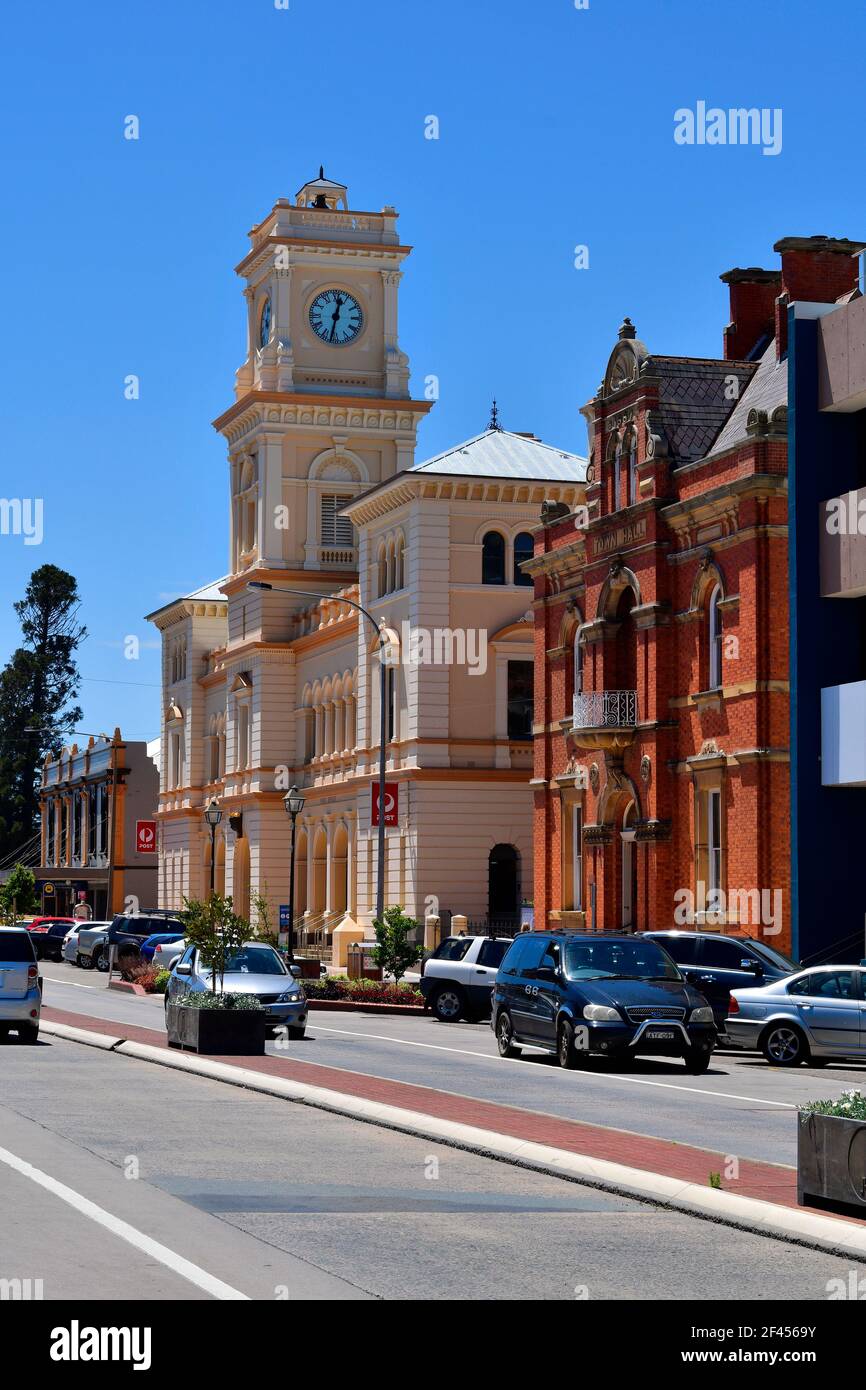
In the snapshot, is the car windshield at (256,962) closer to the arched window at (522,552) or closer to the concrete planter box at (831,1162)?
the concrete planter box at (831,1162)

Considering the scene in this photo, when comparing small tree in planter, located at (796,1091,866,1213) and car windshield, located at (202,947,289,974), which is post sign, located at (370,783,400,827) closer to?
car windshield, located at (202,947,289,974)

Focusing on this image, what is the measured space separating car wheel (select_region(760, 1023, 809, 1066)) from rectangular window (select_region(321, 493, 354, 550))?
162 ft

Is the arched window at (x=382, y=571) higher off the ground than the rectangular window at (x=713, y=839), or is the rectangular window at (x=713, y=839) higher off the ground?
the arched window at (x=382, y=571)

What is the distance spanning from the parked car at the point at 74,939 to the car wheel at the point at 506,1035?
41.6 meters

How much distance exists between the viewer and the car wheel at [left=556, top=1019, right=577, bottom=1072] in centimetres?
2522

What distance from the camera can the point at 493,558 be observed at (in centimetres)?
6234

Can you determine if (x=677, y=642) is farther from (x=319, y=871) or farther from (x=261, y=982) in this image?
(x=319, y=871)

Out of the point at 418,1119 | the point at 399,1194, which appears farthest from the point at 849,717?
the point at 399,1194

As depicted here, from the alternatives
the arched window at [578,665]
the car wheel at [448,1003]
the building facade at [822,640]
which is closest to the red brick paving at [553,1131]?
the car wheel at [448,1003]

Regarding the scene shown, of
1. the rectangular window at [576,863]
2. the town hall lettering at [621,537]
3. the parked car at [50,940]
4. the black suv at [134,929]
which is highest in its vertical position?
the town hall lettering at [621,537]

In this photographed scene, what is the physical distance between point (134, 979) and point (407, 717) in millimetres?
13203

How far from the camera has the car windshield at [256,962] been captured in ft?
99.1

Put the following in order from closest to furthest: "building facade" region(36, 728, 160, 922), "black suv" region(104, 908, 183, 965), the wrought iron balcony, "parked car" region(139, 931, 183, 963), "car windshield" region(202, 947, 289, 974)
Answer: "car windshield" region(202, 947, 289, 974) → the wrought iron balcony → "parked car" region(139, 931, 183, 963) → "black suv" region(104, 908, 183, 965) → "building facade" region(36, 728, 160, 922)

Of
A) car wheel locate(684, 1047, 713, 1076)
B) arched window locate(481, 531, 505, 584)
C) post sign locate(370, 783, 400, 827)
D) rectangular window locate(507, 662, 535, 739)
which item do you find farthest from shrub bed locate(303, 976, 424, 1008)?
arched window locate(481, 531, 505, 584)
